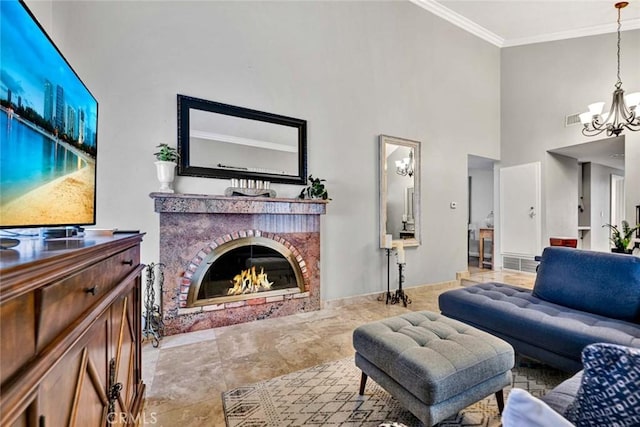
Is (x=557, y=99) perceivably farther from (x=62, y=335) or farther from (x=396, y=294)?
(x=62, y=335)

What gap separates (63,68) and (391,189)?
11.7 ft

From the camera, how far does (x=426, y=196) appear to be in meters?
4.40

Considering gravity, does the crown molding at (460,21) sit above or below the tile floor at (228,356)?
above

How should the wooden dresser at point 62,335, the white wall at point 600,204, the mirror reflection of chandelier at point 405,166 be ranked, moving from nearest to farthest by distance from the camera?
the wooden dresser at point 62,335 → the mirror reflection of chandelier at point 405,166 → the white wall at point 600,204

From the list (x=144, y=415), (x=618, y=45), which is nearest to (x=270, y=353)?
(x=144, y=415)

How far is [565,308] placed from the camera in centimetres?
216

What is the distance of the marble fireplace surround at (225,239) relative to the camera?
8.71 ft

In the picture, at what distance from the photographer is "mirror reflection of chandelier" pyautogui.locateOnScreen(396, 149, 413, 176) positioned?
416 cm

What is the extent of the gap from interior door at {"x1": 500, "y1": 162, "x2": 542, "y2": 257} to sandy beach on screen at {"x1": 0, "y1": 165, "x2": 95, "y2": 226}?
6.10m

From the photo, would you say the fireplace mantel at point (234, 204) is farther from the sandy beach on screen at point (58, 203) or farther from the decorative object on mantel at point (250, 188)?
the sandy beach on screen at point (58, 203)

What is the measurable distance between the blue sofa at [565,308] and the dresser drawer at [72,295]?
240 centimetres

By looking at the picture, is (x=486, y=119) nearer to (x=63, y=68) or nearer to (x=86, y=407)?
(x=63, y=68)

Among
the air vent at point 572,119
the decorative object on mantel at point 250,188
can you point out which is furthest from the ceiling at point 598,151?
the decorative object on mantel at point 250,188

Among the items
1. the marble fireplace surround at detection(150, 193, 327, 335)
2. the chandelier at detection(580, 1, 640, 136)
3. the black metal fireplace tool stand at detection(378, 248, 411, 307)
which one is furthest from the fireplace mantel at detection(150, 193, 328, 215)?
the chandelier at detection(580, 1, 640, 136)
